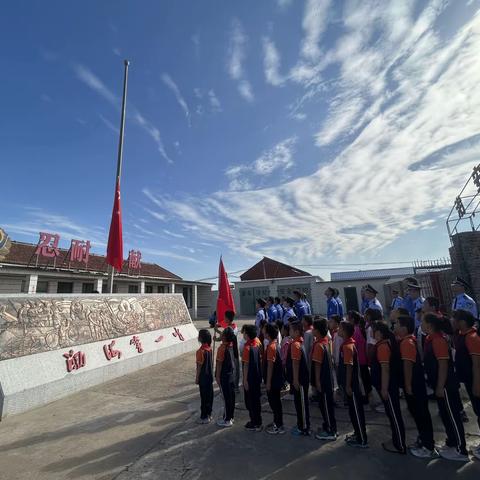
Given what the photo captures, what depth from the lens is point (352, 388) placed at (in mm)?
3490

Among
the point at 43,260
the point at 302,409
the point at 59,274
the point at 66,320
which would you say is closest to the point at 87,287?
the point at 59,274

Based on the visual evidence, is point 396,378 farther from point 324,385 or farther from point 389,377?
point 324,385

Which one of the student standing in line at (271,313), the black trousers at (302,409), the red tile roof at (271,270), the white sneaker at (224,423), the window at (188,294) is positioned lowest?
the white sneaker at (224,423)

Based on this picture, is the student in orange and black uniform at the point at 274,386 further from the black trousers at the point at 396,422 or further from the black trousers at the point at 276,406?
the black trousers at the point at 396,422

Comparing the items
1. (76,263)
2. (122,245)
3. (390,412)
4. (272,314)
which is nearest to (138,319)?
(122,245)

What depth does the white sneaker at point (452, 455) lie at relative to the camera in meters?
3.04

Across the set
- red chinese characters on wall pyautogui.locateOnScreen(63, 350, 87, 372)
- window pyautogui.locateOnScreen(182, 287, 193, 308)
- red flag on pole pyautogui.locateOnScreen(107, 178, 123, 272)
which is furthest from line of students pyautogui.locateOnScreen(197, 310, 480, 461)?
window pyautogui.locateOnScreen(182, 287, 193, 308)

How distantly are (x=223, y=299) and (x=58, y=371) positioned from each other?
11.6ft

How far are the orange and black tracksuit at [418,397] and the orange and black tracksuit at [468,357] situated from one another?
1.41 feet

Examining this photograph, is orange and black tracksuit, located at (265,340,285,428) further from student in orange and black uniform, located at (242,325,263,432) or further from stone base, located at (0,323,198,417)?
stone base, located at (0,323,198,417)

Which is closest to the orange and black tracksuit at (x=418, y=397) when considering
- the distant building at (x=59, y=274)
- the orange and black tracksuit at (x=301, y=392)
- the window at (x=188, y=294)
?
the orange and black tracksuit at (x=301, y=392)

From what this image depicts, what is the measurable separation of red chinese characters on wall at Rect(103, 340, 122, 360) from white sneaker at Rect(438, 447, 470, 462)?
21.3ft

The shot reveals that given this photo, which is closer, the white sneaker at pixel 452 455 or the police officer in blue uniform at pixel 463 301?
the white sneaker at pixel 452 455

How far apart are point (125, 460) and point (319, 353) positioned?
261cm
